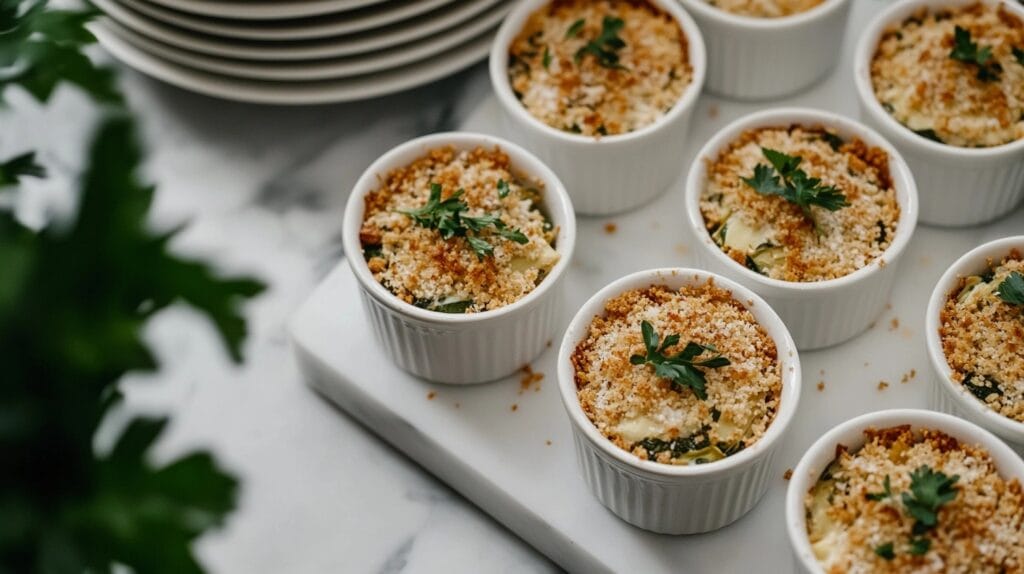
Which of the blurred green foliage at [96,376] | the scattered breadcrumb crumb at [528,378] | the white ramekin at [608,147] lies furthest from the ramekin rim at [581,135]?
the blurred green foliage at [96,376]

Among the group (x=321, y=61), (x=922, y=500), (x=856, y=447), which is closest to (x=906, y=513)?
(x=922, y=500)

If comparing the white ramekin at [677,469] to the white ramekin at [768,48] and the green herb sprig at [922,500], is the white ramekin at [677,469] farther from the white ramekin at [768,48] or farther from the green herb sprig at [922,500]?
the white ramekin at [768,48]

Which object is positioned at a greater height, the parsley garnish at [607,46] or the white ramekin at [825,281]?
the parsley garnish at [607,46]

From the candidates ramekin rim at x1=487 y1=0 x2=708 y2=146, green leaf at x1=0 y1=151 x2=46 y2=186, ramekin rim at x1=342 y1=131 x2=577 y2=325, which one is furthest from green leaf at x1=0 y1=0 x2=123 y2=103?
ramekin rim at x1=487 y1=0 x2=708 y2=146

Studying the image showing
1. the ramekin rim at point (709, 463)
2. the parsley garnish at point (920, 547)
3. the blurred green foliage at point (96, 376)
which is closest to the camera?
the blurred green foliage at point (96, 376)

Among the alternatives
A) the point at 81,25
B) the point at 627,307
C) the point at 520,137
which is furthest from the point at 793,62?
the point at 81,25
